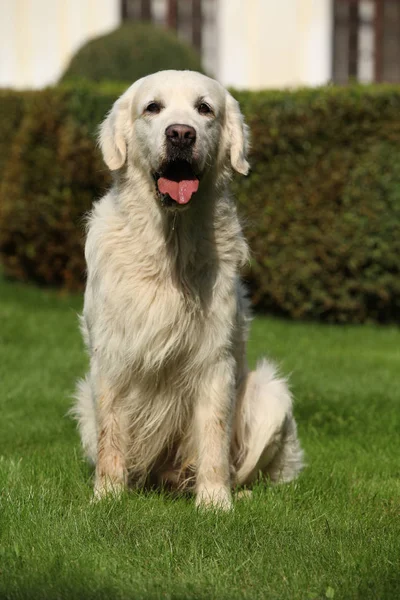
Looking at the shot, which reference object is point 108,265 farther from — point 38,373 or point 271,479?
point 38,373

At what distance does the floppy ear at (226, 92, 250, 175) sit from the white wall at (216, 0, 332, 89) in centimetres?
1316

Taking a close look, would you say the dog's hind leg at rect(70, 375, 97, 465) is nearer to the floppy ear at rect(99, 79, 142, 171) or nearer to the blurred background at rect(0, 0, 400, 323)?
the floppy ear at rect(99, 79, 142, 171)

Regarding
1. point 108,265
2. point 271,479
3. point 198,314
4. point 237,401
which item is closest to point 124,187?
point 108,265

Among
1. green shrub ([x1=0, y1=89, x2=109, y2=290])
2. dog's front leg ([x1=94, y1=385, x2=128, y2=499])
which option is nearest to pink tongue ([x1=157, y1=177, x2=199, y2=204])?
dog's front leg ([x1=94, y1=385, x2=128, y2=499])

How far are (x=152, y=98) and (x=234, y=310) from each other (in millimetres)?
977

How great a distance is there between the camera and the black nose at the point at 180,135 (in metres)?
4.12

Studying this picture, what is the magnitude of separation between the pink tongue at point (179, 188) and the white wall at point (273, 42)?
44.5 ft

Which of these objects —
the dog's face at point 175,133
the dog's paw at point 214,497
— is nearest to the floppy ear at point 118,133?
the dog's face at point 175,133

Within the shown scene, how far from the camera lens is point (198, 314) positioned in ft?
14.5

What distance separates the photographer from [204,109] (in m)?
4.39

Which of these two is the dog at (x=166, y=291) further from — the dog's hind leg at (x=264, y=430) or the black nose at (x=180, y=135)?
the dog's hind leg at (x=264, y=430)

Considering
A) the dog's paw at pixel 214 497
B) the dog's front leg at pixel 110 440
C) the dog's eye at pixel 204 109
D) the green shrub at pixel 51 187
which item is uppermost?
the dog's eye at pixel 204 109

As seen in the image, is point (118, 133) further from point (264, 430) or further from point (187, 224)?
point (264, 430)

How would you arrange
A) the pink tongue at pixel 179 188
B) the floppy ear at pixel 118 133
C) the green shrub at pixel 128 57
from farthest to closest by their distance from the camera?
the green shrub at pixel 128 57
the floppy ear at pixel 118 133
the pink tongue at pixel 179 188
